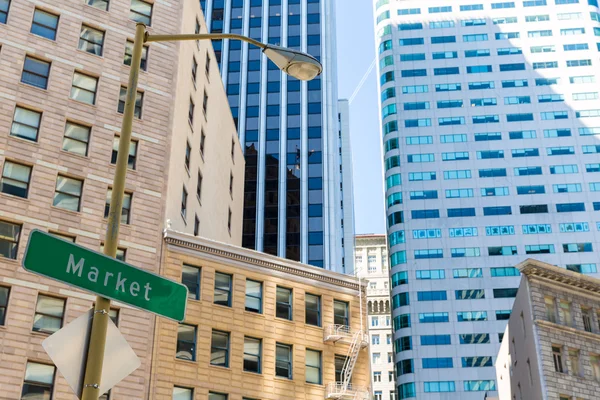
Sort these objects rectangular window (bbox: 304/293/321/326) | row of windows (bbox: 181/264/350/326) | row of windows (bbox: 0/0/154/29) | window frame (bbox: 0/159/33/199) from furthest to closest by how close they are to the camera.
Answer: rectangular window (bbox: 304/293/321/326)
row of windows (bbox: 181/264/350/326)
row of windows (bbox: 0/0/154/29)
window frame (bbox: 0/159/33/199)

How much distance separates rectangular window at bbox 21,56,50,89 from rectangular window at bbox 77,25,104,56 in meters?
2.81

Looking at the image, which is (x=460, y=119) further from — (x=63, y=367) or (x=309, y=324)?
(x=63, y=367)

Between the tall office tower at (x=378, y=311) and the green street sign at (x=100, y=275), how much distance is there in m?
128

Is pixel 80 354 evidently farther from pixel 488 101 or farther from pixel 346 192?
pixel 488 101

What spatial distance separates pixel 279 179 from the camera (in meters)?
108

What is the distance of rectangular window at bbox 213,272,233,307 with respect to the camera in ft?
150

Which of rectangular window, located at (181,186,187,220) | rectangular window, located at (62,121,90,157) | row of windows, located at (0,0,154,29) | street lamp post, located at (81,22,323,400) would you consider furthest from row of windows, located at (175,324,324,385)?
street lamp post, located at (81,22,323,400)

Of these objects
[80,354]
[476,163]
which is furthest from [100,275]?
[476,163]

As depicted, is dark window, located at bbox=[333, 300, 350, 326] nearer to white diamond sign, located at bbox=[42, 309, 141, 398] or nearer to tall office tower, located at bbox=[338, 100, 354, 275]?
white diamond sign, located at bbox=[42, 309, 141, 398]

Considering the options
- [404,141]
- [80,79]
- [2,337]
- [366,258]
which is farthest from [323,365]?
[366,258]

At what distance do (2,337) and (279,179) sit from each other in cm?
7274

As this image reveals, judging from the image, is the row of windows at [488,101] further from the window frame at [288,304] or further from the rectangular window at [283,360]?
the rectangular window at [283,360]

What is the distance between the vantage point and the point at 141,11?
166 ft

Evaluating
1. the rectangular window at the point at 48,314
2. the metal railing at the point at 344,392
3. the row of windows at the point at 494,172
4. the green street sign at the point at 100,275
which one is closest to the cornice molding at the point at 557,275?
the metal railing at the point at 344,392
